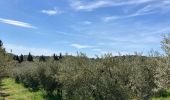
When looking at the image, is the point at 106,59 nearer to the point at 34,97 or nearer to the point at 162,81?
the point at 162,81

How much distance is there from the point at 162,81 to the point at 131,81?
12113 millimetres

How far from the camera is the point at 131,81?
1331 inches

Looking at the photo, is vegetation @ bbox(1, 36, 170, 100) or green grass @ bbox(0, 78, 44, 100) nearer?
vegetation @ bbox(1, 36, 170, 100)

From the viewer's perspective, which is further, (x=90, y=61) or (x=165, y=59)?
(x=90, y=61)

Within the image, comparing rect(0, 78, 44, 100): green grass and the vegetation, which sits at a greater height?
the vegetation

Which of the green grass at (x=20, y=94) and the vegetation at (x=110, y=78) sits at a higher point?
the vegetation at (x=110, y=78)

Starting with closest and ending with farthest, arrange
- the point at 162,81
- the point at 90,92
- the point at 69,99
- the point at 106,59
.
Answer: the point at 162,81 → the point at 90,92 → the point at 106,59 → the point at 69,99

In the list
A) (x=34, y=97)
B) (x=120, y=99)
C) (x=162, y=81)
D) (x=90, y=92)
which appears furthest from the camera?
(x=34, y=97)

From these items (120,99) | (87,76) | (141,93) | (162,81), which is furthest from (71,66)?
(162,81)

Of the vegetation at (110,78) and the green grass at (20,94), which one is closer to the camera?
the vegetation at (110,78)

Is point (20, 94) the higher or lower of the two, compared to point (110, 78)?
lower

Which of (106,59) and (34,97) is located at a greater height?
(106,59)

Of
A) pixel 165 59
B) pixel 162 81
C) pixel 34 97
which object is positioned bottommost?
pixel 34 97

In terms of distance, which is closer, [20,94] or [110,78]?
[110,78]
